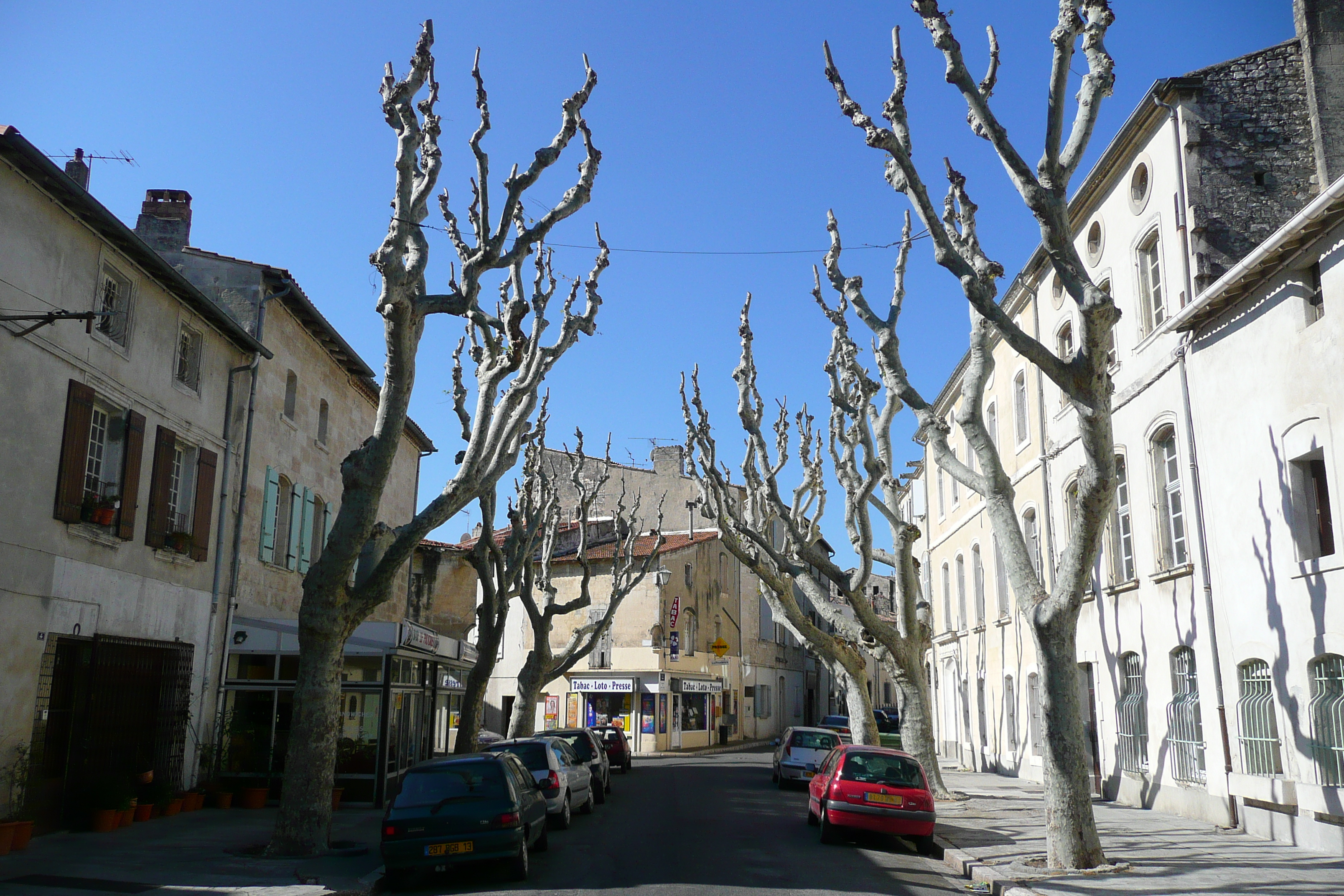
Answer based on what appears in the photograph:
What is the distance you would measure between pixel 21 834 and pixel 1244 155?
1923 centimetres

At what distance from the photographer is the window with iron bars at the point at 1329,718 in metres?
12.0

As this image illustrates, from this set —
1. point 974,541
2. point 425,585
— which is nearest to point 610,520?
point 425,585

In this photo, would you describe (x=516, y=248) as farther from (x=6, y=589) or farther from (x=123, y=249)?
(x=6, y=589)

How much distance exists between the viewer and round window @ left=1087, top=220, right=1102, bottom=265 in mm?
19609

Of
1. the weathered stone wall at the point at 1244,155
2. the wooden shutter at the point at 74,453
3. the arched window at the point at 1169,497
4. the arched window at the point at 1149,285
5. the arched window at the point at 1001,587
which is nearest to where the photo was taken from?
the wooden shutter at the point at 74,453

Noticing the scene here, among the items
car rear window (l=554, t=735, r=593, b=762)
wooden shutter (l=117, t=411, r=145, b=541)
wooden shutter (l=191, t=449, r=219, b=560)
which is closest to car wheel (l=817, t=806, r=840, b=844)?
car rear window (l=554, t=735, r=593, b=762)

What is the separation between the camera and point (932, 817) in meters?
13.5

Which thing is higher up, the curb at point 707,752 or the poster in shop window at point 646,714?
the poster in shop window at point 646,714

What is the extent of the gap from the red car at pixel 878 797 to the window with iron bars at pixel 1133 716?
5.71 meters

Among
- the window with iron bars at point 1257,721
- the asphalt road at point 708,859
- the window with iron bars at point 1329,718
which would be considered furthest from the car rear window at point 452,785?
the window with iron bars at point 1257,721

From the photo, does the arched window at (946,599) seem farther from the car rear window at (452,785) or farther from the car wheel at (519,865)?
the car wheel at (519,865)

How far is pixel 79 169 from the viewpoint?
56.2 ft

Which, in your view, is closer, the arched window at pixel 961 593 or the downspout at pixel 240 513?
the downspout at pixel 240 513

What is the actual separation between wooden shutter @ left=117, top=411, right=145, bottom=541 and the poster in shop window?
2613 centimetres
